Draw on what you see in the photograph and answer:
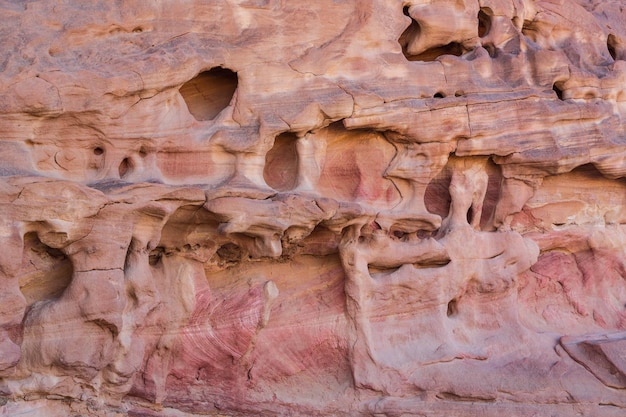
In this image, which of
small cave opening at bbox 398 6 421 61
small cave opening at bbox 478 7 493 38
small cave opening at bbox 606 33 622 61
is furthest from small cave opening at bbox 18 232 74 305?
small cave opening at bbox 606 33 622 61

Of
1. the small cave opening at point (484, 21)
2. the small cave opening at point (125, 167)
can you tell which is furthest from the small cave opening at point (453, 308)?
the small cave opening at point (125, 167)

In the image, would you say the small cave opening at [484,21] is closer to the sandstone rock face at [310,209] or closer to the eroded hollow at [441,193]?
the sandstone rock face at [310,209]

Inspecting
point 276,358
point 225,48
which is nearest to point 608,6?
point 225,48

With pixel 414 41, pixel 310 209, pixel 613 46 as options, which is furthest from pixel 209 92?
pixel 613 46

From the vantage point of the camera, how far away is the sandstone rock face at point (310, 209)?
5.12 meters

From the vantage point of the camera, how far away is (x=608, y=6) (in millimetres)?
7797

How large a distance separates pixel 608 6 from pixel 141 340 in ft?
17.8

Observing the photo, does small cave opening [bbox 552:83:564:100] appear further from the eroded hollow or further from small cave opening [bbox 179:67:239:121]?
small cave opening [bbox 179:67:239:121]

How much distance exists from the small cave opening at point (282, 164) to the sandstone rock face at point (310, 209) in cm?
2

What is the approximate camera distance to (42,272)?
5195 millimetres

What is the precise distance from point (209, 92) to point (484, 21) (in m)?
2.60

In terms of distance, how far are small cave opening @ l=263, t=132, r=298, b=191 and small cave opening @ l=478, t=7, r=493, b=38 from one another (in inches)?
82.0

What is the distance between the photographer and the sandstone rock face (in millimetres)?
5117

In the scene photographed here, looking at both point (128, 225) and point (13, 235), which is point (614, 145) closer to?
point (128, 225)
